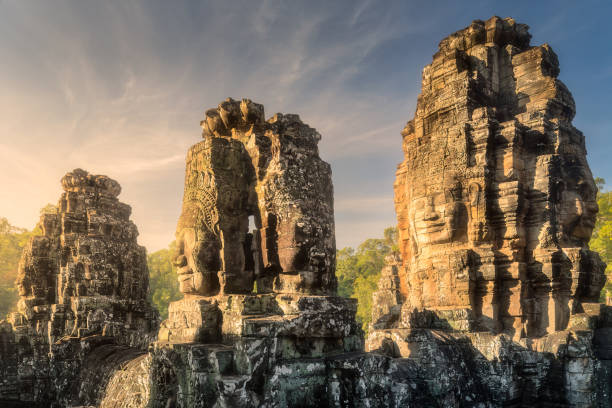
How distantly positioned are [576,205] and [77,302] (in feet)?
28.3

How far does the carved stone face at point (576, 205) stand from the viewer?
8531 mm

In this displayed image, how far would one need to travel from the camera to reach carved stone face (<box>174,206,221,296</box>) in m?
4.59

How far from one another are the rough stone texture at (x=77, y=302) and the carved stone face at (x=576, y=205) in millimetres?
7495

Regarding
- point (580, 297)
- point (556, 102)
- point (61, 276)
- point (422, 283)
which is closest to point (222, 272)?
point (61, 276)

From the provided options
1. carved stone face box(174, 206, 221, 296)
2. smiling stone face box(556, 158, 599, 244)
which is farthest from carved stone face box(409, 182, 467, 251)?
carved stone face box(174, 206, 221, 296)

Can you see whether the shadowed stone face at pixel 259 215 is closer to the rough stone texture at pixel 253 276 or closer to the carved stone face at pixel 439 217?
the rough stone texture at pixel 253 276

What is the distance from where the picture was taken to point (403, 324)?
20.5ft

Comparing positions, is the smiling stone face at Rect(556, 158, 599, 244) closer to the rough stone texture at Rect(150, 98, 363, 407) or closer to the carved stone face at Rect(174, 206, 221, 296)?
the rough stone texture at Rect(150, 98, 363, 407)

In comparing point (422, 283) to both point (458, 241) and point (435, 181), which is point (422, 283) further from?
point (435, 181)

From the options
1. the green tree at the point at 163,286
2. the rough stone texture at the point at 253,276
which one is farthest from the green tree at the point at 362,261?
the rough stone texture at the point at 253,276

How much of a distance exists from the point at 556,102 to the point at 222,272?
7979 millimetres

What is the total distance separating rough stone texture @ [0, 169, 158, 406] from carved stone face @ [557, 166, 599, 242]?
7495mm

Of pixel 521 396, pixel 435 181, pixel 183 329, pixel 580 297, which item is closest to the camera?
pixel 183 329

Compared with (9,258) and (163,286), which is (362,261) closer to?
(163,286)
